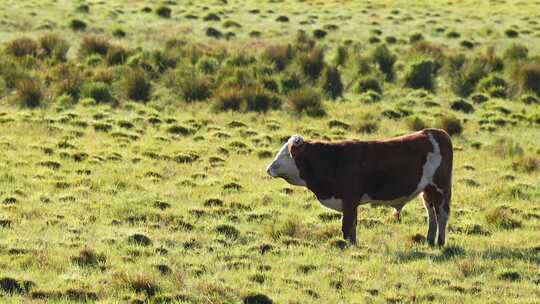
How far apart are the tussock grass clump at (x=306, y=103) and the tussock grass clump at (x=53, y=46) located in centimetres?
656

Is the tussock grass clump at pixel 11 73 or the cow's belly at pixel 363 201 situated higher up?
the cow's belly at pixel 363 201

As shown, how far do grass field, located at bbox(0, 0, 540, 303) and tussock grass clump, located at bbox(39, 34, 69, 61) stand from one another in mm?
68

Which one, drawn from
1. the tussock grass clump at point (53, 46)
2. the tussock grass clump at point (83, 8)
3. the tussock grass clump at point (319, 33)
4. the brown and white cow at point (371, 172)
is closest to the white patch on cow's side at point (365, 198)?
the brown and white cow at point (371, 172)

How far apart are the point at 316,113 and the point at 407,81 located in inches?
157

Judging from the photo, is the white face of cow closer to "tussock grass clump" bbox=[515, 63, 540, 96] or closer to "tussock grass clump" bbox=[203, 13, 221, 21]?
"tussock grass clump" bbox=[515, 63, 540, 96]

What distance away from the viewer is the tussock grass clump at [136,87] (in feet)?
64.1

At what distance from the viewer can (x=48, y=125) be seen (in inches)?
658

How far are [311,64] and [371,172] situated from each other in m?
12.1

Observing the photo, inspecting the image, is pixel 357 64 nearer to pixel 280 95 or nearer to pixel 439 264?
pixel 280 95

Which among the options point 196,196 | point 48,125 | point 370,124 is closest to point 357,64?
point 370,124

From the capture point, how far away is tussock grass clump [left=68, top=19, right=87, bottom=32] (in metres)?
27.3

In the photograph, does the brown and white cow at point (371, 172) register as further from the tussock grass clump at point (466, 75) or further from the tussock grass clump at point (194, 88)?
the tussock grass clump at point (466, 75)

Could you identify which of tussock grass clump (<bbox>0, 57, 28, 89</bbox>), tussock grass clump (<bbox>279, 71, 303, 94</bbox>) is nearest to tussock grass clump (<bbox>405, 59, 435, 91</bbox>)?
tussock grass clump (<bbox>279, 71, 303, 94</bbox>)

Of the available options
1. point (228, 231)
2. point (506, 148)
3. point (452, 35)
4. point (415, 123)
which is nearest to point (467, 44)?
point (452, 35)
